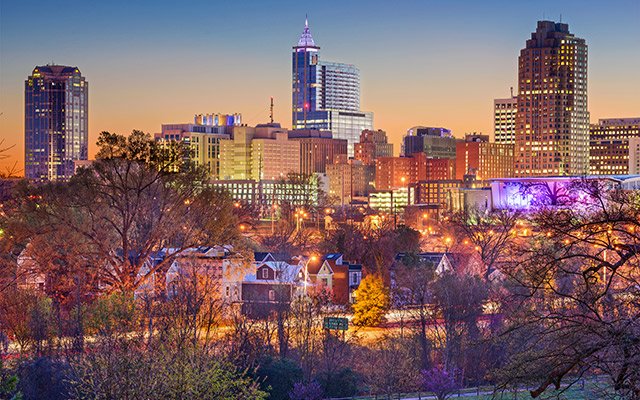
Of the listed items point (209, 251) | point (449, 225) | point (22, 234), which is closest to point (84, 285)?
point (22, 234)

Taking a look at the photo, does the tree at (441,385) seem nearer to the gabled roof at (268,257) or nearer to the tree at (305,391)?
the tree at (305,391)

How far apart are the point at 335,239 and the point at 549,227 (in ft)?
223

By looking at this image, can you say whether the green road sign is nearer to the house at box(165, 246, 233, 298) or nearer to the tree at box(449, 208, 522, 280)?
the house at box(165, 246, 233, 298)

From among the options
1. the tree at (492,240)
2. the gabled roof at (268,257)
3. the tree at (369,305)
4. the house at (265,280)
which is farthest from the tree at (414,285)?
the gabled roof at (268,257)

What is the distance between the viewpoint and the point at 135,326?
3397cm

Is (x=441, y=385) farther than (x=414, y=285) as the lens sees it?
No

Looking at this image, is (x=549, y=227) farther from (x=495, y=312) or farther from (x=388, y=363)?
(x=495, y=312)

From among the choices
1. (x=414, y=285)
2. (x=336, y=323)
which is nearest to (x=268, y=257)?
(x=414, y=285)

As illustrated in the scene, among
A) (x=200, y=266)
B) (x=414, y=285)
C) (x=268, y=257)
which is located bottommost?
(x=414, y=285)

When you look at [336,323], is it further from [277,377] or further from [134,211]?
[134,211]

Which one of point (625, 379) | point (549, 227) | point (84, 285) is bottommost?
point (84, 285)

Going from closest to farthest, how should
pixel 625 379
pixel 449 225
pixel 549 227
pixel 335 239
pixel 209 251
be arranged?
pixel 625 379 < pixel 549 227 < pixel 209 251 < pixel 335 239 < pixel 449 225

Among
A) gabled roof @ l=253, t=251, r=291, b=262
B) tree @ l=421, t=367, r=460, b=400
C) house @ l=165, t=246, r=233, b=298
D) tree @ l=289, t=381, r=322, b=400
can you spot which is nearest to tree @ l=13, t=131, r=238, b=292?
house @ l=165, t=246, r=233, b=298

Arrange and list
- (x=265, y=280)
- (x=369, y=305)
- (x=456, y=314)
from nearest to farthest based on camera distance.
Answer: (x=456, y=314) → (x=369, y=305) → (x=265, y=280)
